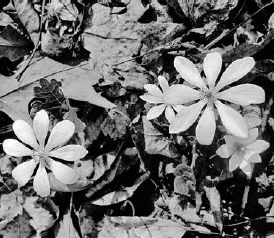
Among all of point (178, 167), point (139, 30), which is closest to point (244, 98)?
point (178, 167)

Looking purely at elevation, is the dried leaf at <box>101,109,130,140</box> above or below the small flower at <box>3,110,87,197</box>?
above

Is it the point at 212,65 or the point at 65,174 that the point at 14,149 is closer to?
→ the point at 65,174

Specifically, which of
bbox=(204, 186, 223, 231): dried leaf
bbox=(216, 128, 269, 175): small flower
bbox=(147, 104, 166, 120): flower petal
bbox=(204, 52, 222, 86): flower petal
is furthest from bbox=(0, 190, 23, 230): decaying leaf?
bbox=(204, 52, 222, 86): flower petal

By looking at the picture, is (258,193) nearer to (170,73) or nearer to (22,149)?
(170,73)

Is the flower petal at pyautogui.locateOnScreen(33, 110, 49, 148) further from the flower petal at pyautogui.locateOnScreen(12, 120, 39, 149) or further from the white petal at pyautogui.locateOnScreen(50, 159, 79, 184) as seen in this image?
the white petal at pyautogui.locateOnScreen(50, 159, 79, 184)

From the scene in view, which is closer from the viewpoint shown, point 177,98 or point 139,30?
point 177,98

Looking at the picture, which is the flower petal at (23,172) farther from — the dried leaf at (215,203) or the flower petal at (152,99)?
the dried leaf at (215,203)
